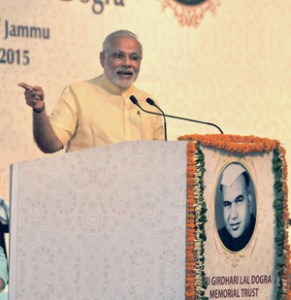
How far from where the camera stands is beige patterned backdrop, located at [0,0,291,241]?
486 cm

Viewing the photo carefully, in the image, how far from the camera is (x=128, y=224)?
113 inches

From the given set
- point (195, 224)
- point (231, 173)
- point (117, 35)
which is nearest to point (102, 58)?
point (117, 35)

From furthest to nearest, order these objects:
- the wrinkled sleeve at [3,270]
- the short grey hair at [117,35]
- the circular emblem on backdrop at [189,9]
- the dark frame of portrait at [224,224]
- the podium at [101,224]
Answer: the circular emblem on backdrop at [189,9] → the short grey hair at [117,35] → the wrinkled sleeve at [3,270] → the dark frame of portrait at [224,224] → the podium at [101,224]

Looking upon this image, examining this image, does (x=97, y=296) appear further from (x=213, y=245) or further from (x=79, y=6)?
(x=79, y=6)

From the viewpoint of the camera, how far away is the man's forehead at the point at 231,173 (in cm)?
301

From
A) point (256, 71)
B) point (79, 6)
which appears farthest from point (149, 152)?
point (256, 71)

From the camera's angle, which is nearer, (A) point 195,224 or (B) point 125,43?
(A) point 195,224

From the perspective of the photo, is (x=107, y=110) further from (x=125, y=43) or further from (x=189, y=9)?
(x=189, y=9)

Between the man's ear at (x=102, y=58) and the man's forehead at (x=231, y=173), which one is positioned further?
the man's ear at (x=102, y=58)

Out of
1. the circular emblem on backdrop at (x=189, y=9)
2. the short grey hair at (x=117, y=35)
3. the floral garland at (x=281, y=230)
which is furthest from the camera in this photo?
the circular emblem on backdrop at (x=189, y=9)

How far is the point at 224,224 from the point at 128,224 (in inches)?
13.7

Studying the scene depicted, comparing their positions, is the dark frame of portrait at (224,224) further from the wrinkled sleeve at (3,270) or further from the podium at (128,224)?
the wrinkled sleeve at (3,270)

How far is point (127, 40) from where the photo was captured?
15.7 ft

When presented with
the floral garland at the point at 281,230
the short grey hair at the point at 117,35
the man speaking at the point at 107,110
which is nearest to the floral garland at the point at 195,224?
the floral garland at the point at 281,230
